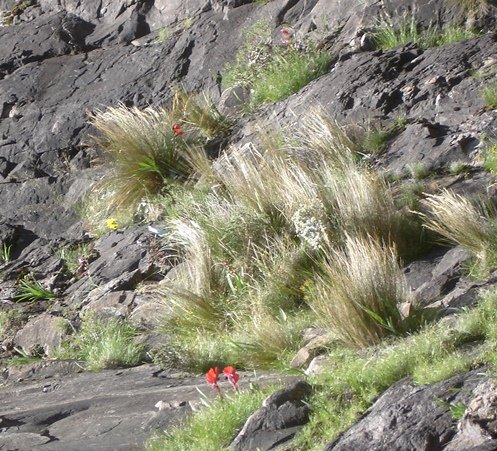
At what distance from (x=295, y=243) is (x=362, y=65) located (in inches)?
114

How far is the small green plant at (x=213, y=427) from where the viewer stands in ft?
17.6

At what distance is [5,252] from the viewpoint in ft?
36.6

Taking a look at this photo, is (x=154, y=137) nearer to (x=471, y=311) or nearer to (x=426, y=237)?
(x=426, y=237)

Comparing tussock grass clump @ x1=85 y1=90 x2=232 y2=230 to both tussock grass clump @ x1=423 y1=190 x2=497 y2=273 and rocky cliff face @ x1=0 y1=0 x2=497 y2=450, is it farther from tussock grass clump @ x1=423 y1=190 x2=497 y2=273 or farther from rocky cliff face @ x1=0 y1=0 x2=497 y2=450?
tussock grass clump @ x1=423 y1=190 x2=497 y2=273

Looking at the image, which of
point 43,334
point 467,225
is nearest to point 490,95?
point 467,225

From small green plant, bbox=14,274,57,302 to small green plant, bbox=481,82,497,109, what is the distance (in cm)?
447

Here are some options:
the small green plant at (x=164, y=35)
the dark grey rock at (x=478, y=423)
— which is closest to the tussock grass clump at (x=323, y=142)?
the small green plant at (x=164, y=35)

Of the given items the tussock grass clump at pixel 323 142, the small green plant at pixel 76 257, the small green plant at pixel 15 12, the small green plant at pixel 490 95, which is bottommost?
the small green plant at pixel 76 257

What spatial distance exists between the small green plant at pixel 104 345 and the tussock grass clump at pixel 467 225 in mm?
2506

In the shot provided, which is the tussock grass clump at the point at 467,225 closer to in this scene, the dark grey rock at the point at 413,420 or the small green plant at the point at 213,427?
the small green plant at the point at 213,427

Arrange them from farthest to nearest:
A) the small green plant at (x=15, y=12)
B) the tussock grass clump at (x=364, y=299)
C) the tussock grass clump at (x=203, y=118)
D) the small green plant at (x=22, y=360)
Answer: the small green plant at (x=15, y=12) < the tussock grass clump at (x=203, y=118) < the small green plant at (x=22, y=360) < the tussock grass clump at (x=364, y=299)

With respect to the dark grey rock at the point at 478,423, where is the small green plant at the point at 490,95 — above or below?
below

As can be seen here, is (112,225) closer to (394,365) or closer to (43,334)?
(43,334)

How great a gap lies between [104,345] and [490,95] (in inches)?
157
